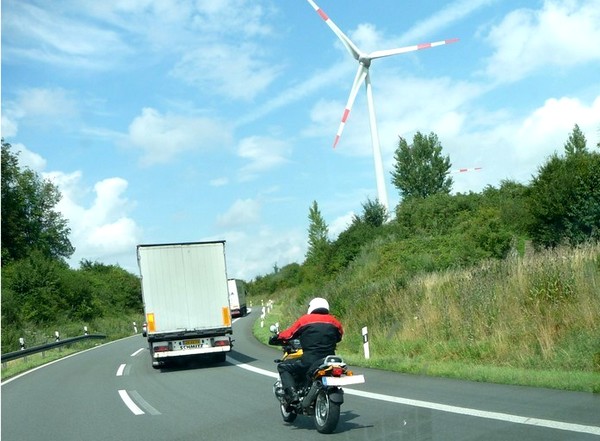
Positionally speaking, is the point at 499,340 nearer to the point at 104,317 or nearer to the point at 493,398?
the point at 493,398

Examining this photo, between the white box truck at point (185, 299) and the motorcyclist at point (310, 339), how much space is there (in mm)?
10337

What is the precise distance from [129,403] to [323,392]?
5.43 m

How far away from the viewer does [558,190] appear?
97.4 feet

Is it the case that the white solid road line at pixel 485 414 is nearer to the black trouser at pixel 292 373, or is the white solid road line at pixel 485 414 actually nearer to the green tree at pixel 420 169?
the black trouser at pixel 292 373

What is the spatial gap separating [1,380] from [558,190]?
857 inches

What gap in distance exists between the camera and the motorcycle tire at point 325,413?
843 centimetres

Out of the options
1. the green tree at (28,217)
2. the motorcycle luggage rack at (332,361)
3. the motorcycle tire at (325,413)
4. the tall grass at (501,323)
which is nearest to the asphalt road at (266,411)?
the motorcycle tire at (325,413)

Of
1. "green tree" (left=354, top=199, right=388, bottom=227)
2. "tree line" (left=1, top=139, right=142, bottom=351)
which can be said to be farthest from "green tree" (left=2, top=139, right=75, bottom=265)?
"green tree" (left=354, top=199, right=388, bottom=227)

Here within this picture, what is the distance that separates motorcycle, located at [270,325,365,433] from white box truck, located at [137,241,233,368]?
1029 centimetres

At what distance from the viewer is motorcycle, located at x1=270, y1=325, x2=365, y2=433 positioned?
8430 millimetres

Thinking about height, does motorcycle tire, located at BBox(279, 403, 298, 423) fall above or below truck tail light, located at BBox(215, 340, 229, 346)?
below

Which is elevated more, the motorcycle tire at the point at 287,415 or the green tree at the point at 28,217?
the green tree at the point at 28,217

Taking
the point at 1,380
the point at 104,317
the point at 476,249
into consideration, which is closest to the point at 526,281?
the point at 1,380

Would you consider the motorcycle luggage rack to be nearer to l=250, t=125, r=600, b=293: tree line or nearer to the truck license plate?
the truck license plate
